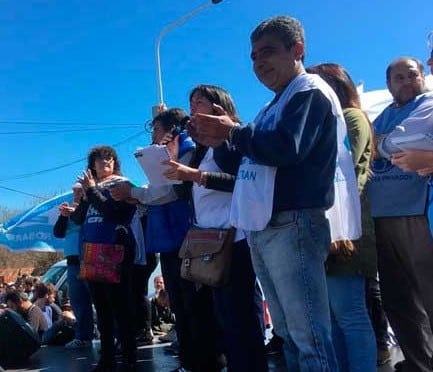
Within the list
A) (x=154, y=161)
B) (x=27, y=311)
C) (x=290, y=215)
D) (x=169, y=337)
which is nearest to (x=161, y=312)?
(x=169, y=337)

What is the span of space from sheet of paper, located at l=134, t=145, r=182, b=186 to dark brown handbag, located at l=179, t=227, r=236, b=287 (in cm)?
48

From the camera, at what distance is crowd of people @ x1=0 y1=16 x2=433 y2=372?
2.31 m

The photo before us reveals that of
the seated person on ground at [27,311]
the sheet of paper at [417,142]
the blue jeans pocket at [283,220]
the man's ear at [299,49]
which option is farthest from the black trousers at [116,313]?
the seated person on ground at [27,311]

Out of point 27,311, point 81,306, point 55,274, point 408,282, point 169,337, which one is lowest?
point 169,337

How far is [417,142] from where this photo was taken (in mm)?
2447

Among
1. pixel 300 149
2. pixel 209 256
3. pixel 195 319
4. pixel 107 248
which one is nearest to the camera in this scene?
pixel 300 149

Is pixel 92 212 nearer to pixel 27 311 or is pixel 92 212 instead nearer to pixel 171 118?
pixel 171 118

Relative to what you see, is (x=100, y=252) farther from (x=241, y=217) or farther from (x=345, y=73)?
(x=345, y=73)

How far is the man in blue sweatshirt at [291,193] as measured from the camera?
2.26 metres

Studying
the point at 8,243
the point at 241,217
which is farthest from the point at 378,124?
the point at 8,243

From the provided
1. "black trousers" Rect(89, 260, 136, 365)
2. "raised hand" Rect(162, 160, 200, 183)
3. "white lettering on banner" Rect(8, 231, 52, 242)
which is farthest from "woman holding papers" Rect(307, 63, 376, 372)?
"white lettering on banner" Rect(8, 231, 52, 242)

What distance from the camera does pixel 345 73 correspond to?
3113 mm

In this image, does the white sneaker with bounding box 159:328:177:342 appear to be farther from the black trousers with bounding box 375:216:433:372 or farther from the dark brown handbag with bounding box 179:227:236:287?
the black trousers with bounding box 375:216:433:372

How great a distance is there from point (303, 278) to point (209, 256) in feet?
2.65
